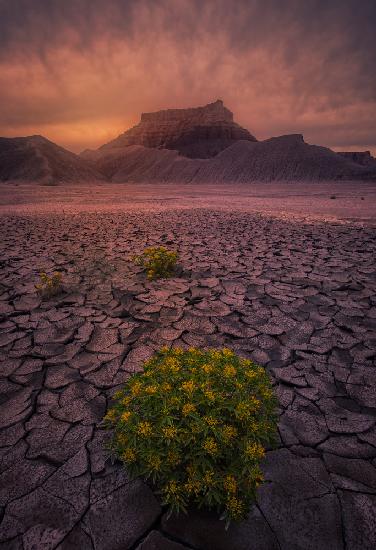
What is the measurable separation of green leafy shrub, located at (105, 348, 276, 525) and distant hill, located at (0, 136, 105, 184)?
185ft

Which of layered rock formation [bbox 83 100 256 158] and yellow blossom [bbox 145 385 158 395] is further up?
layered rock formation [bbox 83 100 256 158]

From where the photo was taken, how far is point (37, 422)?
76.4 inches

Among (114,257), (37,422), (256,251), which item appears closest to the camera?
(37,422)

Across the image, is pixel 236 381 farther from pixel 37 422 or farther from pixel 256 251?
pixel 256 251

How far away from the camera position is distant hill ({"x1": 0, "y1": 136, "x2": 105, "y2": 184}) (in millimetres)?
56500

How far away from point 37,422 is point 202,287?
101 inches

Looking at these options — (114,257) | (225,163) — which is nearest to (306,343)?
(114,257)

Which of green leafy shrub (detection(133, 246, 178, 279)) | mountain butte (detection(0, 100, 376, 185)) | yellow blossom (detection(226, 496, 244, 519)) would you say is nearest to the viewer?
yellow blossom (detection(226, 496, 244, 519))

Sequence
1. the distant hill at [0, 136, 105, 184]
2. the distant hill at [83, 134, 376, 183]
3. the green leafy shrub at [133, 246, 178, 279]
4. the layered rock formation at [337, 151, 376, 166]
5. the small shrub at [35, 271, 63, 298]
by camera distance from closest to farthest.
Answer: the small shrub at [35, 271, 63, 298] < the green leafy shrub at [133, 246, 178, 279] < the distant hill at [83, 134, 376, 183] < the distant hill at [0, 136, 105, 184] < the layered rock formation at [337, 151, 376, 166]

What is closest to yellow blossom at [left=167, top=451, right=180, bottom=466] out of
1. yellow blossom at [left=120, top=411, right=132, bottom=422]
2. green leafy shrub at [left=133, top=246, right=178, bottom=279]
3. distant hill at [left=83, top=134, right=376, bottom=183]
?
yellow blossom at [left=120, top=411, right=132, bottom=422]

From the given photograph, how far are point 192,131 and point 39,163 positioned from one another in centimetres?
5039

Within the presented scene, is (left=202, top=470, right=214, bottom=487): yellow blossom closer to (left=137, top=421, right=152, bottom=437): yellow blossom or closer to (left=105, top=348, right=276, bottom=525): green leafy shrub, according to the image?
(left=105, top=348, right=276, bottom=525): green leafy shrub

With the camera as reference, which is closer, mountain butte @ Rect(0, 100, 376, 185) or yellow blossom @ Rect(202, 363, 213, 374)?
yellow blossom @ Rect(202, 363, 213, 374)

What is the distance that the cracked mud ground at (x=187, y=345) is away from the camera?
53.9 inches
